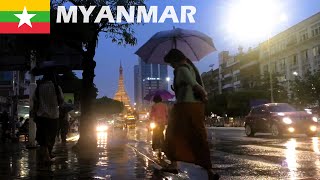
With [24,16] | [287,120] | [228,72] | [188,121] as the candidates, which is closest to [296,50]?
[228,72]

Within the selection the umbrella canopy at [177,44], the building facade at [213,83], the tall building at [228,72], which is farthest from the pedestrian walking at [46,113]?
the building facade at [213,83]

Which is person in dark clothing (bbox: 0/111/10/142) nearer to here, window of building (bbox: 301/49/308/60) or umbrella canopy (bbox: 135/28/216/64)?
umbrella canopy (bbox: 135/28/216/64)

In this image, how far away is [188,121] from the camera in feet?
21.0

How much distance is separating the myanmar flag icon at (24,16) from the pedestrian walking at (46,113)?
18.3 ft

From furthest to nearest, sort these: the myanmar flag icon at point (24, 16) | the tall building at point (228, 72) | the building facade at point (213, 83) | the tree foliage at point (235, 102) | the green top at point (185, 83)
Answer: the building facade at point (213, 83) < the tall building at point (228, 72) < the tree foliage at point (235, 102) < the myanmar flag icon at point (24, 16) < the green top at point (185, 83)

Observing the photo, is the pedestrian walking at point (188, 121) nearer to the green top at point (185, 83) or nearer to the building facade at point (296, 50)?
the green top at point (185, 83)

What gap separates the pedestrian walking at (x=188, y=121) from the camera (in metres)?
6.29

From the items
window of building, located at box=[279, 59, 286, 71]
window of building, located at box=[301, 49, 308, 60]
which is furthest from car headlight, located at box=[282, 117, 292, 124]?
window of building, located at box=[279, 59, 286, 71]

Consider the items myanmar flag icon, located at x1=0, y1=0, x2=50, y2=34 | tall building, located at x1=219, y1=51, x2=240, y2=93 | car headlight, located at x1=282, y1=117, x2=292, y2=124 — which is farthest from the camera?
tall building, located at x1=219, y1=51, x2=240, y2=93

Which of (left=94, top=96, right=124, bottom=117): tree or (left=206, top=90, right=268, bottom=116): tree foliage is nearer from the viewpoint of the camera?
(left=206, top=90, right=268, bottom=116): tree foliage

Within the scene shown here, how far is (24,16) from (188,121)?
10872mm

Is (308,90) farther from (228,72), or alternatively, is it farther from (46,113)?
(228,72)

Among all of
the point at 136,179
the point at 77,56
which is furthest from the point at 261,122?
the point at 136,179

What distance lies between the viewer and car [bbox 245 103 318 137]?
2073 cm
